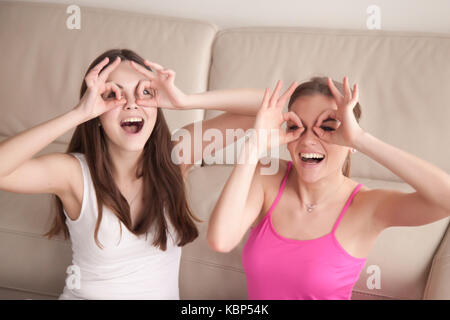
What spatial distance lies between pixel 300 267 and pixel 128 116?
45 cm

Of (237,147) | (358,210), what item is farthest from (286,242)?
(237,147)

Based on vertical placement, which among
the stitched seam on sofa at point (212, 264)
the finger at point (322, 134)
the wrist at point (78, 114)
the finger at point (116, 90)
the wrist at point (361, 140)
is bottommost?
the stitched seam on sofa at point (212, 264)

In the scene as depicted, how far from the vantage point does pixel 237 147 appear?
1586mm

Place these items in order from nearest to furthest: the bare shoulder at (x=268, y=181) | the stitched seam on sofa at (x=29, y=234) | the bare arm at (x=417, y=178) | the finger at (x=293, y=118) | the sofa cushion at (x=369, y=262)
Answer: the bare arm at (x=417, y=178)
the finger at (x=293, y=118)
the bare shoulder at (x=268, y=181)
the sofa cushion at (x=369, y=262)
the stitched seam on sofa at (x=29, y=234)

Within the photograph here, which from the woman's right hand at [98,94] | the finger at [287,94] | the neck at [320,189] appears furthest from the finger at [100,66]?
the neck at [320,189]

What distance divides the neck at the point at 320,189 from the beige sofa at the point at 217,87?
0.28 m

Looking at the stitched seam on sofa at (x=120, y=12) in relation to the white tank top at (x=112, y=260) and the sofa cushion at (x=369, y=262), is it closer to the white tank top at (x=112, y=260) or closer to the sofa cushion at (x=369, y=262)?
the sofa cushion at (x=369, y=262)

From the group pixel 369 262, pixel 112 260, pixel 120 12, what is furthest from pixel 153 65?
pixel 120 12

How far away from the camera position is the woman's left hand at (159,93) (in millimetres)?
1006

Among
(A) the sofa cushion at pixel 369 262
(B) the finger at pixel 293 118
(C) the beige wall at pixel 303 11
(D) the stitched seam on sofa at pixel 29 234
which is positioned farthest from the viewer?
(C) the beige wall at pixel 303 11

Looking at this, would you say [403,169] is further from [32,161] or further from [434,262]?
[32,161]

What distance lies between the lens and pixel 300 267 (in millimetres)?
994

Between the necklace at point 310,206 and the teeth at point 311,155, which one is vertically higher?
the teeth at point 311,155

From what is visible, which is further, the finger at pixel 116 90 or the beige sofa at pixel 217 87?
the beige sofa at pixel 217 87
